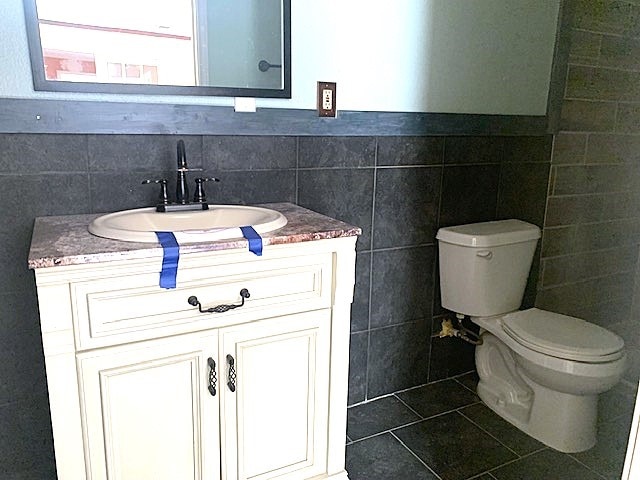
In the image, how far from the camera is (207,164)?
163 centimetres

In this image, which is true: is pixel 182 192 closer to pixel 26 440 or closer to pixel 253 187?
pixel 253 187

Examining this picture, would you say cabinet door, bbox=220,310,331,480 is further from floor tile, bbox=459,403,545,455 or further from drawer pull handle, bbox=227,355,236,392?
floor tile, bbox=459,403,545,455

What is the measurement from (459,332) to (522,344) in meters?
0.37

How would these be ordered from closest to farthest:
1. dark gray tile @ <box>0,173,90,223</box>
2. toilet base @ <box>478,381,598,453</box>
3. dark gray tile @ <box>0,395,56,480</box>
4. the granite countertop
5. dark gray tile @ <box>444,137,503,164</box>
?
the granite countertop, dark gray tile @ <box>0,173,90,223</box>, dark gray tile @ <box>0,395,56,480</box>, toilet base @ <box>478,381,598,453</box>, dark gray tile @ <box>444,137,503,164</box>

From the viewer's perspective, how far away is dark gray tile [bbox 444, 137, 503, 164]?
2070 millimetres

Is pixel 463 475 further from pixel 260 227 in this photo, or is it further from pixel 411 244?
pixel 260 227

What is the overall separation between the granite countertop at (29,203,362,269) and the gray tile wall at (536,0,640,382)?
1386 mm

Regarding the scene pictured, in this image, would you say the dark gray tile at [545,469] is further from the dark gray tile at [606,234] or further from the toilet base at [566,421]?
the dark gray tile at [606,234]

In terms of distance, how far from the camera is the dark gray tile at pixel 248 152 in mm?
1630

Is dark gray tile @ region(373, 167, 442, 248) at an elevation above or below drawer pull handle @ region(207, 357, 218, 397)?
above

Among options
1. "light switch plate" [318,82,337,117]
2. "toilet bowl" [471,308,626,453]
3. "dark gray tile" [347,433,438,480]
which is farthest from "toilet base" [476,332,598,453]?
"light switch plate" [318,82,337,117]

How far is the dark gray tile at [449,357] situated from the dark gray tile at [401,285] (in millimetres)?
163

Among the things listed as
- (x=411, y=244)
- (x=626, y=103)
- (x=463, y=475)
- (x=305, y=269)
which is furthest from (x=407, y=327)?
(x=626, y=103)

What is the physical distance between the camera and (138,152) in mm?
1522
